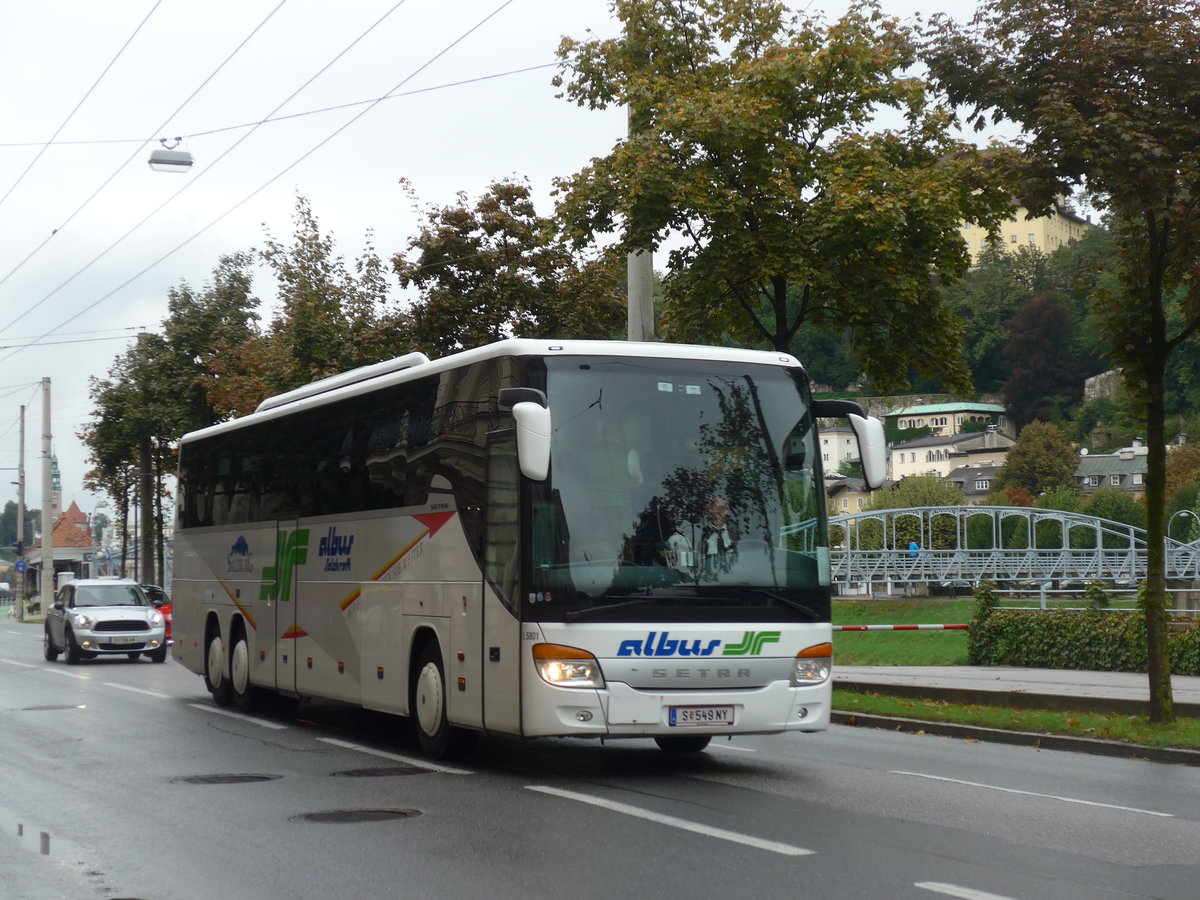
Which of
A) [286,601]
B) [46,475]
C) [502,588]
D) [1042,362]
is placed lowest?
[286,601]

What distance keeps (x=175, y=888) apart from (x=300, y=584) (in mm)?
8962

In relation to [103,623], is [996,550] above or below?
above

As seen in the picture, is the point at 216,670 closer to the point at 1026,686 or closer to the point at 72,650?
the point at 1026,686

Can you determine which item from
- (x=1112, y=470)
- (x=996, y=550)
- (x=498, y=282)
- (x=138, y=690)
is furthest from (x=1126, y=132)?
(x=1112, y=470)

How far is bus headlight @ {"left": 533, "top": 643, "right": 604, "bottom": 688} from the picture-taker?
11.2 m

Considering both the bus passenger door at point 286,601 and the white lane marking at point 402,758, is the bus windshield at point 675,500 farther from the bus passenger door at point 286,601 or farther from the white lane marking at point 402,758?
the bus passenger door at point 286,601

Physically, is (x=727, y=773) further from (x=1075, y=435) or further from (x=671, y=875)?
(x=1075, y=435)

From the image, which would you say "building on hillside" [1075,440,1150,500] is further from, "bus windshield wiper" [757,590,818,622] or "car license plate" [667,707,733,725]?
"car license plate" [667,707,733,725]

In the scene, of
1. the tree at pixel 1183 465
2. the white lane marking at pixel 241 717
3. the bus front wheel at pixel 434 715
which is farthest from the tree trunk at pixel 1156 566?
the tree at pixel 1183 465

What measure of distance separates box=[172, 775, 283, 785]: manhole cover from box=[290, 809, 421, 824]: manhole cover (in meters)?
1.83

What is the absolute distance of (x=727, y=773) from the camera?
39.8 feet

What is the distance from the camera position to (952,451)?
188 m

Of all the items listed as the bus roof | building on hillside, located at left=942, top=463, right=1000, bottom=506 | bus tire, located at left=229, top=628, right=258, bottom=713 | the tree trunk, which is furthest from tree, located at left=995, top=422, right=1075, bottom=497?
the bus roof

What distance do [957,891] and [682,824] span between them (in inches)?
91.6
